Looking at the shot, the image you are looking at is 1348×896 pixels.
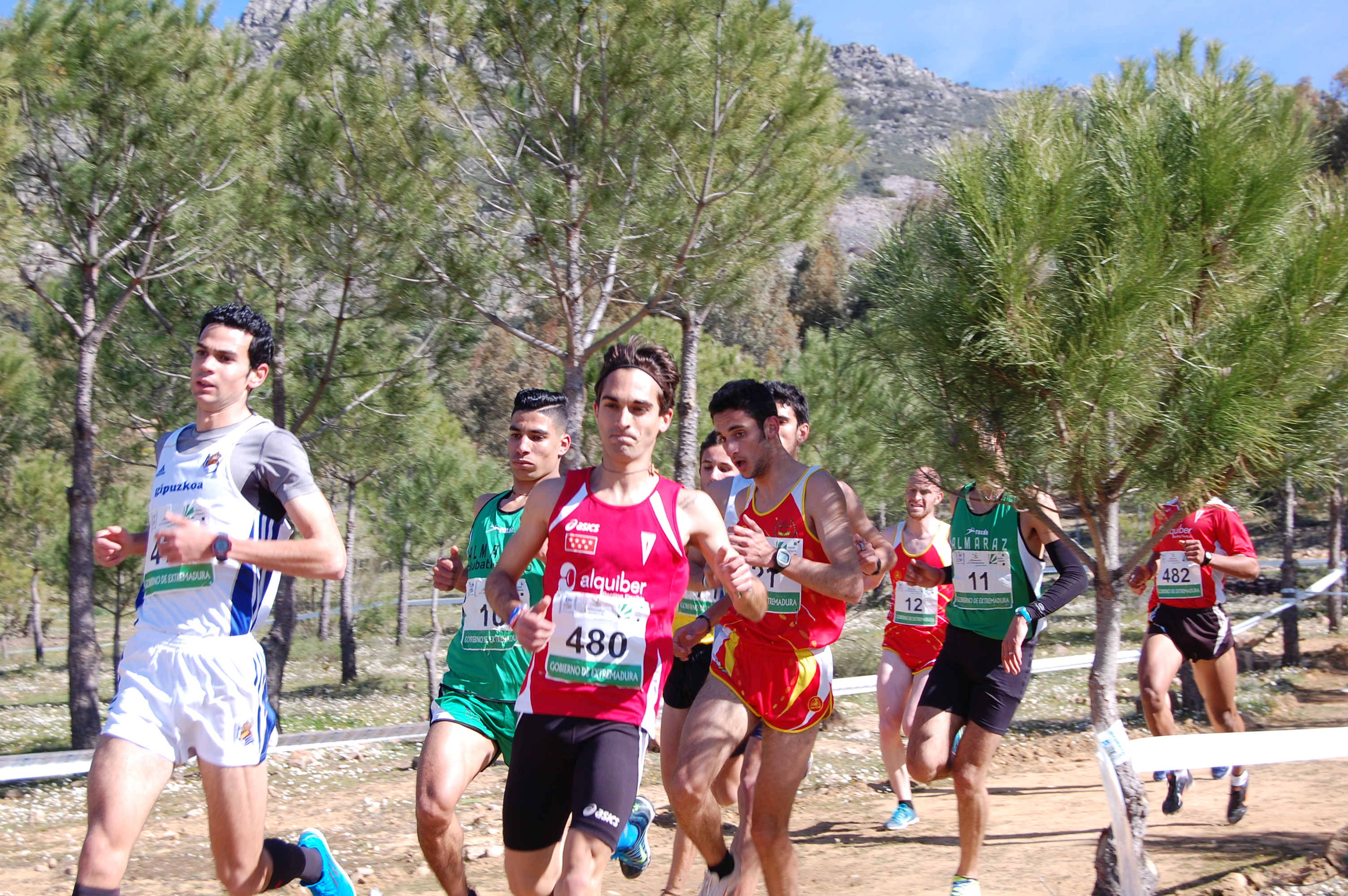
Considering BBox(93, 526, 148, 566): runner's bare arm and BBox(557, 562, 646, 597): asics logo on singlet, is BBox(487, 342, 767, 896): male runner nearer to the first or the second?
BBox(557, 562, 646, 597): asics logo on singlet

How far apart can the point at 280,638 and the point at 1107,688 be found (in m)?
11.8

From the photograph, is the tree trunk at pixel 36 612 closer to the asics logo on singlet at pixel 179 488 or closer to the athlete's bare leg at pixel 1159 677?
the asics logo on singlet at pixel 179 488

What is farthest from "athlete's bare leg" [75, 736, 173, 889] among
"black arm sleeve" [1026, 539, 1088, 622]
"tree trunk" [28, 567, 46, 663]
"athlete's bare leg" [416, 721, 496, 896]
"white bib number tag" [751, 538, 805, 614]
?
"tree trunk" [28, 567, 46, 663]

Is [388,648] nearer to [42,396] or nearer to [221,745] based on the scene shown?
[42,396]

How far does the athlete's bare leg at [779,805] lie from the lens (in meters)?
3.83

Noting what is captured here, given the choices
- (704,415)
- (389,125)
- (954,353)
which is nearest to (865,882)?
(954,353)

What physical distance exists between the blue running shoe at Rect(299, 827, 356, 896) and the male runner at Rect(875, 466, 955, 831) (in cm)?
311

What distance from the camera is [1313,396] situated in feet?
12.9

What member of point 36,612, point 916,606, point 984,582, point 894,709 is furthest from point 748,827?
point 36,612

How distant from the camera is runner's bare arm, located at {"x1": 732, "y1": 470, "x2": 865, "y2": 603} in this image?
3.54 m

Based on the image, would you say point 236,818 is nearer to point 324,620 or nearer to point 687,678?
point 687,678

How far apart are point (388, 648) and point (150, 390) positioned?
1468cm

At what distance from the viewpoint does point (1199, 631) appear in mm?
6207

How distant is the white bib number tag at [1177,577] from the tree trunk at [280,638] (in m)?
9.26
